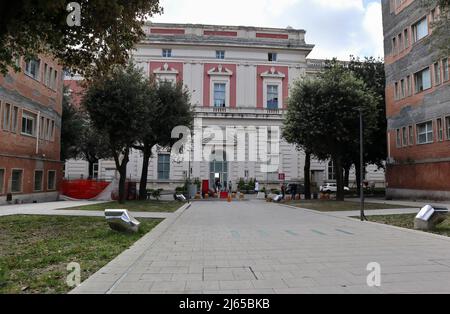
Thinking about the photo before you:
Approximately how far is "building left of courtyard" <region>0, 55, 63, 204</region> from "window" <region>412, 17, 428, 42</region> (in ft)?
86.8

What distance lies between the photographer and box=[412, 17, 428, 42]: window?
29356 millimetres

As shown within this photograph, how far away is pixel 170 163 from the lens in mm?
52656

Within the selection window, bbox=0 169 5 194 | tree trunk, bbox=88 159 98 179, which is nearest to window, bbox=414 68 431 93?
window, bbox=0 169 5 194

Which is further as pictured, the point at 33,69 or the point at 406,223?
the point at 33,69

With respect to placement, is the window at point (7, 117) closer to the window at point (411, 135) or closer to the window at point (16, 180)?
the window at point (16, 180)

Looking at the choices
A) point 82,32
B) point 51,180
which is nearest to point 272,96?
point 51,180

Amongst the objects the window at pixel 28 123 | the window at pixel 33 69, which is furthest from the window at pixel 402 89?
the window at pixel 28 123

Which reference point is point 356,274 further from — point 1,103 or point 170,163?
point 170,163

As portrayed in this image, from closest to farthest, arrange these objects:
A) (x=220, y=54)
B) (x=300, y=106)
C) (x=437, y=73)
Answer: (x=437, y=73)
(x=300, y=106)
(x=220, y=54)

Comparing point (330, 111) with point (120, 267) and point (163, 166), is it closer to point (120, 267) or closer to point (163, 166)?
point (120, 267)

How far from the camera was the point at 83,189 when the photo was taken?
110 ft

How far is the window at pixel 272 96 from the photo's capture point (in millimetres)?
55062

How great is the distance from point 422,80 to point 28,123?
28929mm
